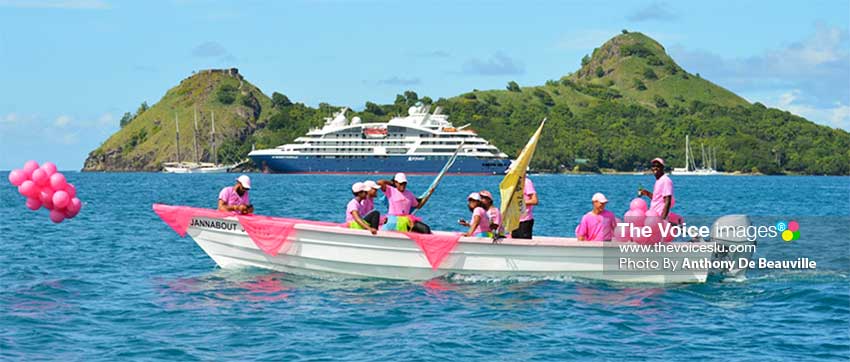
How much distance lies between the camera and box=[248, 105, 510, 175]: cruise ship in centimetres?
13925

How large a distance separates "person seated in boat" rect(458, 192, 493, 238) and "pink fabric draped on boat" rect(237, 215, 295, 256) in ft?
11.1

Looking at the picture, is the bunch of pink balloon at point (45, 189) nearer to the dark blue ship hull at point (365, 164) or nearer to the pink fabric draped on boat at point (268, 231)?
the pink fabric draped on boat at point (268, 231)

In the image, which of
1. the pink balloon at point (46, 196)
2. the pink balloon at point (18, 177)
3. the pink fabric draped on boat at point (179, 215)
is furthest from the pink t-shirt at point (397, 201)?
the pink balloon at point (18, 177)

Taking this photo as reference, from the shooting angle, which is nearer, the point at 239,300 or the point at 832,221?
the point at 239,300

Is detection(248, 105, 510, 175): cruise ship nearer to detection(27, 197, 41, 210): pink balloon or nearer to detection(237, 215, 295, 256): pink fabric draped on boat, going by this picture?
detection(237, 215, 295, 256): pink fabric draped on boat

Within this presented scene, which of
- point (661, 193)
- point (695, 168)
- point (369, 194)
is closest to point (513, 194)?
point (661, 193)

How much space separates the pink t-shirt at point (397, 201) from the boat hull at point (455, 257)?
0.47 m

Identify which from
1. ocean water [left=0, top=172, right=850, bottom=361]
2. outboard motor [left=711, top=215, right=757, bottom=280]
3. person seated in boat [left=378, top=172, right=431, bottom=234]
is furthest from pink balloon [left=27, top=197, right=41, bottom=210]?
outboard motor [left=711, top=215, right=757, bottom=280]

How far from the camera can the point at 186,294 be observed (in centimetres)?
1862

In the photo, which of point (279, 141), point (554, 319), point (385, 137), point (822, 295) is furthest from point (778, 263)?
point (279, 141)

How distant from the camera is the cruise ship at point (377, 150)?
13925 centimetres

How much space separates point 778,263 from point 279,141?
17634 cm

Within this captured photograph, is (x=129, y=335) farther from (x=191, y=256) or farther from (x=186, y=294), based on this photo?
(x=191, y=256)

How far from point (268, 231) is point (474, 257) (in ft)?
12.8
